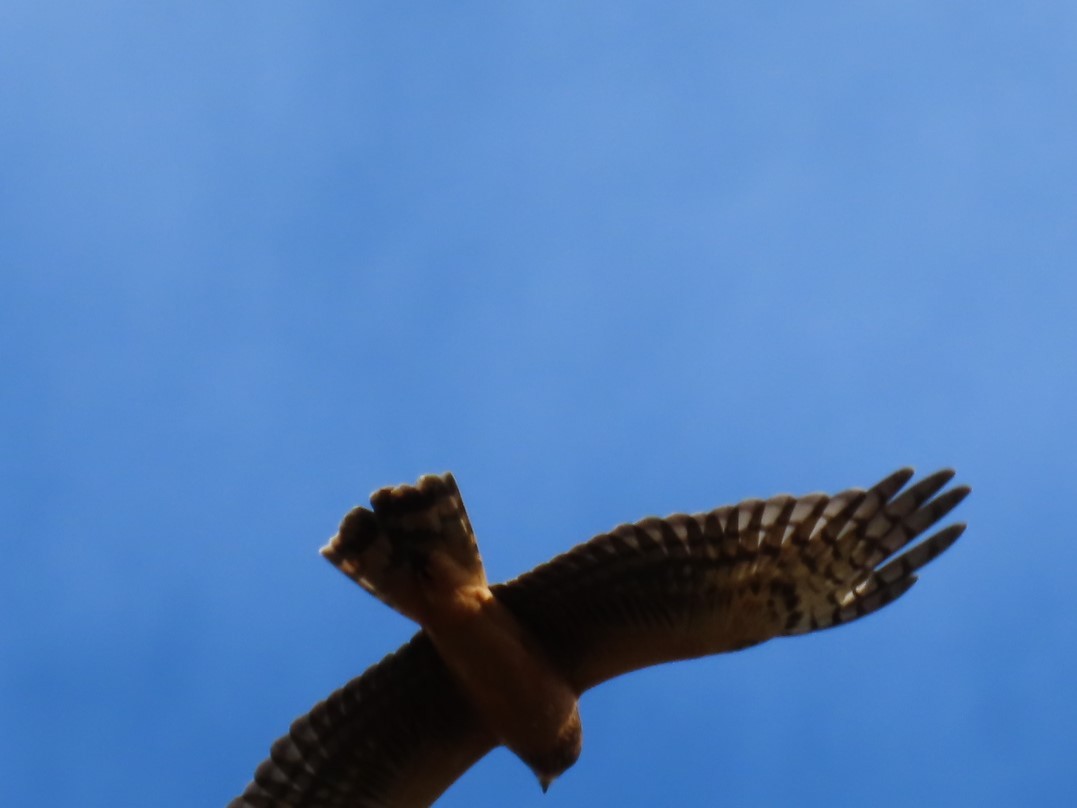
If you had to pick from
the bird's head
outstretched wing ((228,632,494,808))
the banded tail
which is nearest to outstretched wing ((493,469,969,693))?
the banded tail

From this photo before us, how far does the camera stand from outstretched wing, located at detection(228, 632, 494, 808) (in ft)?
25.6

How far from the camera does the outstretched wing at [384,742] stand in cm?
779

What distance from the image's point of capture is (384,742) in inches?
311

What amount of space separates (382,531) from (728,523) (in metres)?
1.95

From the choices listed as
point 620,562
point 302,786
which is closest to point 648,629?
point 620,562

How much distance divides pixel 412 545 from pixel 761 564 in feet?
6.46

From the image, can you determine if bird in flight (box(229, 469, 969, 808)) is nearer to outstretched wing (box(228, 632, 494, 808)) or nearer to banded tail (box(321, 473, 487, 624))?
banded tail (box(321, 473, 487, 624))

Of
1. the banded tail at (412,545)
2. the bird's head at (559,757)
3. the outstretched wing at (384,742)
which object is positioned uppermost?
the banded tail at (412,545)

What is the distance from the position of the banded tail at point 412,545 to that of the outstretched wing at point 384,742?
0.54m

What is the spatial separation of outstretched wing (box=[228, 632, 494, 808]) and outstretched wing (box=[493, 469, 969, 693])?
Answer: 3.59ft

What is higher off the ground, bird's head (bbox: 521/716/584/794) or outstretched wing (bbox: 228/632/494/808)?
outstretched wing (bbox: 228/632/494/808)

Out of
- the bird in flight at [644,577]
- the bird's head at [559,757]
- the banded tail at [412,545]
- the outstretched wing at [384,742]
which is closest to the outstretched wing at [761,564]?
the bird in flight at [644,577]

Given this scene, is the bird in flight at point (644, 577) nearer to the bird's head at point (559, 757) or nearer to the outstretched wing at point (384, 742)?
the bird's head at point (559, 757)

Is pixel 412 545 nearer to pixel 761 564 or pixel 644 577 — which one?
pixel 644 577
